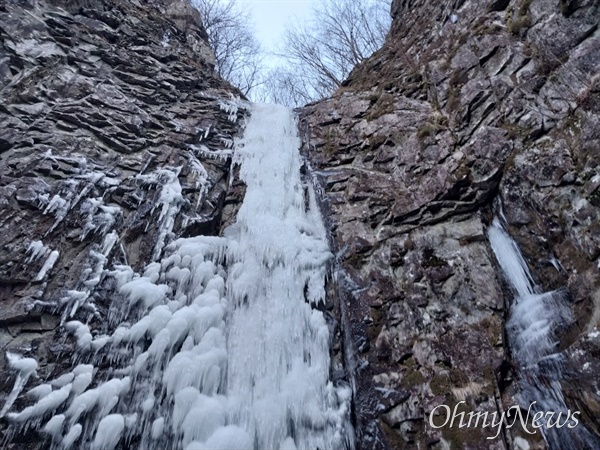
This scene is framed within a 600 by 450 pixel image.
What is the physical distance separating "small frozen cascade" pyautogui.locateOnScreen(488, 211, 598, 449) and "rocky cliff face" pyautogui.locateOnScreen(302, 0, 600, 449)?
51mm

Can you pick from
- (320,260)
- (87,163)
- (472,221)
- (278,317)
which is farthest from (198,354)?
(472,221)

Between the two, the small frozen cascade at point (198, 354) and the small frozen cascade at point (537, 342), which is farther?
the small frozen cascade at point (198, 354)

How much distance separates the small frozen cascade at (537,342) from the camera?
2375 mm

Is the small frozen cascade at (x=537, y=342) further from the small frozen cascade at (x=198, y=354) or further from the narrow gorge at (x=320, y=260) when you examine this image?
the small frozen cascade at (x=198, y=354)

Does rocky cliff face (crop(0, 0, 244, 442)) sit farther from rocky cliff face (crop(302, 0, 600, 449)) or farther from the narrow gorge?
rocky cliff face (crop(302, 0, 600, 449))

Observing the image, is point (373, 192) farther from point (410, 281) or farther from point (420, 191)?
point (410, 281)

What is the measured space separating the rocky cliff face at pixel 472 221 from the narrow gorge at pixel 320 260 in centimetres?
2

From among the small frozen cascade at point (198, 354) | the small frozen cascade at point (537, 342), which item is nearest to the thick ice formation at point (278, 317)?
the small frozen cascade at point (198, 354)

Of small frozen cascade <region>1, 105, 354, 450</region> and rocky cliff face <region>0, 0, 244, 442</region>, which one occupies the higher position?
rocky cliff face <region>0, 0, 244, 442</region>

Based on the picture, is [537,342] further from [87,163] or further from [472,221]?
[87,163]

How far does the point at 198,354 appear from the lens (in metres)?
3.24

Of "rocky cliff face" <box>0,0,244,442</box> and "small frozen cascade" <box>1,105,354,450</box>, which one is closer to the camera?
"small frozen cascade" <box>1,105,354,450</box>

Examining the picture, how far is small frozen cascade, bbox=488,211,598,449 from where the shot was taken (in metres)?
2.38

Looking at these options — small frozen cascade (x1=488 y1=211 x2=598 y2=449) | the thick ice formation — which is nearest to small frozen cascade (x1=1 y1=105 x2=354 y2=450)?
the thick ice formation
